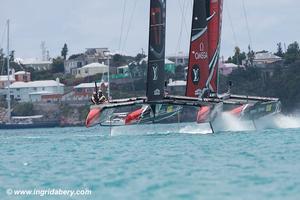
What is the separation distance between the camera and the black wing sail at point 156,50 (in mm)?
42188

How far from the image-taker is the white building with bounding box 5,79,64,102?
13838 centimetres

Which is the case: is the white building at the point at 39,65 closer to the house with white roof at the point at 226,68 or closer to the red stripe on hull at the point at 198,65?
the house with white roof at the point at 226,68

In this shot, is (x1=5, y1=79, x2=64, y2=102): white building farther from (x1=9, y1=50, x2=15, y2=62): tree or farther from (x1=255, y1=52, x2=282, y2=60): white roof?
(x1=9, y1=50, x2=15, y2=62): tree

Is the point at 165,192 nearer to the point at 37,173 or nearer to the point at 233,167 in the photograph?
the point at 233,167

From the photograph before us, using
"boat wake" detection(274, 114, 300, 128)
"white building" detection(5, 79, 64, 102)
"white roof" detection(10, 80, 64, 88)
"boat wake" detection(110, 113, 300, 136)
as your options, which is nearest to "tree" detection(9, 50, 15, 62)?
"white roof" detection(10, 80, 64, 88)

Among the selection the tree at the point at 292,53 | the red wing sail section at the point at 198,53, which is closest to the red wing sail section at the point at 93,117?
the red wing sail section at the point at 198,53

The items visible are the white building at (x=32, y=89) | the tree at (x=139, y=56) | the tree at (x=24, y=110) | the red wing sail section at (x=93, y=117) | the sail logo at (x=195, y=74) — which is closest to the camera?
the red wing sail section at (x=93, y=117)

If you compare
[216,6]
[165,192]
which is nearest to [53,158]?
[165,192]

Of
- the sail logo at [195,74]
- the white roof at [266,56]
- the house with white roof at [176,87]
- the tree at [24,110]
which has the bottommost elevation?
the tree at [24,110]

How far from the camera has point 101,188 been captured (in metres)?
20.0

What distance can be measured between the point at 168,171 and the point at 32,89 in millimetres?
120048

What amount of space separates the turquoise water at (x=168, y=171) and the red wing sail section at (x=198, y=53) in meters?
13.0

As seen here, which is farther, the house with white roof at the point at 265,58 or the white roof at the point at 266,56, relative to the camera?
the white roof at the point at 266,56

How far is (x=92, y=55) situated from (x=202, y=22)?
129m
